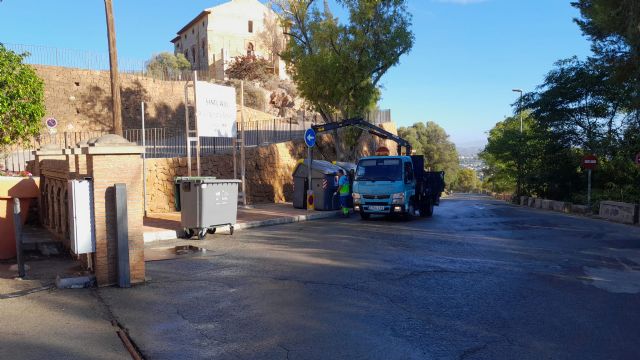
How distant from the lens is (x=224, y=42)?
54.9 m

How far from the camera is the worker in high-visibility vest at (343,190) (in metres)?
18.4

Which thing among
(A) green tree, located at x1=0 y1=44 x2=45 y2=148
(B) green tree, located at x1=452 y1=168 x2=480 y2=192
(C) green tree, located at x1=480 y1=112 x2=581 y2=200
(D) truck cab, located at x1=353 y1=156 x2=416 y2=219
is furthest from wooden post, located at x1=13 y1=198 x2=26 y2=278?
(B) green tree, located at x1=452 y1=168 x2=480 y2=192

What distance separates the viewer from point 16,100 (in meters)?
14.4

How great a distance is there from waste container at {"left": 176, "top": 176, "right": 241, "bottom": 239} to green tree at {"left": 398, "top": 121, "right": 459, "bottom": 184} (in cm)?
6784

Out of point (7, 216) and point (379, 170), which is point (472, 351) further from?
point (379, 170)

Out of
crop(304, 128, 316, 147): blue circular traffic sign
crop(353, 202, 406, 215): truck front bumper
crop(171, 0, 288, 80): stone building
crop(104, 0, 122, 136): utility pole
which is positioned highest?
crop(171, 0, 288, 80): stone building

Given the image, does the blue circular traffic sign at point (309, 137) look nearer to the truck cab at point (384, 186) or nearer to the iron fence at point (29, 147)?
the truck cab at point (384, 186)

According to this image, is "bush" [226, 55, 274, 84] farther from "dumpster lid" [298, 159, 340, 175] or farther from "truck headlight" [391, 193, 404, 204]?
"truck headlight" [391, 193, 404, 204]

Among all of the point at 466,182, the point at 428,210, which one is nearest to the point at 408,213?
the point at 428,210

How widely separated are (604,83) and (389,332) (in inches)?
1021

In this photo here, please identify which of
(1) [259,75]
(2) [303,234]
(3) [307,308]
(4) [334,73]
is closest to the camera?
(3) [307,308]

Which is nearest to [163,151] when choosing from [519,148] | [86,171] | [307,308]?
[86,171]

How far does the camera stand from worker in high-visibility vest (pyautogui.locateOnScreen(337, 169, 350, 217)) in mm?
18364

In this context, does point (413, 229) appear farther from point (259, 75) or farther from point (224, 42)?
point (224, 42)
